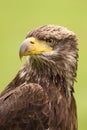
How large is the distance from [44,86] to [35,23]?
1134cm

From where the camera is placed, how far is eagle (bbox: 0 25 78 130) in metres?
11.3

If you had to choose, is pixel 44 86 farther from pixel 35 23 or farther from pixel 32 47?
pixel 35 23

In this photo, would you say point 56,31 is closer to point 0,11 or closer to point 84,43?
point 84,43

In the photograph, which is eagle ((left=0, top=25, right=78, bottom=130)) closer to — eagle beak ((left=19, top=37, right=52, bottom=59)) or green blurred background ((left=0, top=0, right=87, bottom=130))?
eagle beak ((left=19, top=37, right=52, bottom=59))

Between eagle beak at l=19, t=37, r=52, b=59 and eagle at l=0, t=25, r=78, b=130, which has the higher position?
eagle beak at l=19, t=37, r=52, b=59

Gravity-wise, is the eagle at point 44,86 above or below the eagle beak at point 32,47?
below

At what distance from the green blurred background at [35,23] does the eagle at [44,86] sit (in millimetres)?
5046

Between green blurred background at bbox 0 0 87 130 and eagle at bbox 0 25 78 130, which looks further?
green blurred background at bbox 0 0 87 130

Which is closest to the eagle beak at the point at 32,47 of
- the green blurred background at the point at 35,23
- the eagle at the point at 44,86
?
the eagle at the point at 44,86

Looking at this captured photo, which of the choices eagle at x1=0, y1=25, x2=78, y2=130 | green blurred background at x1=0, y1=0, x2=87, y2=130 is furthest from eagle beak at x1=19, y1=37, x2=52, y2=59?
green blurred background at x1=0, y1=0, x2=87, y2=130

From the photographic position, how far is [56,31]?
1148 cm

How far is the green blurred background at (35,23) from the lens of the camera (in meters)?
18.4

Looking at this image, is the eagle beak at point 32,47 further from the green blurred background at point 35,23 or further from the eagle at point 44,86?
the green blurred background at point 35,23

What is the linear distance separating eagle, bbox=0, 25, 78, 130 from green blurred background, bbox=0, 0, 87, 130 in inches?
199
